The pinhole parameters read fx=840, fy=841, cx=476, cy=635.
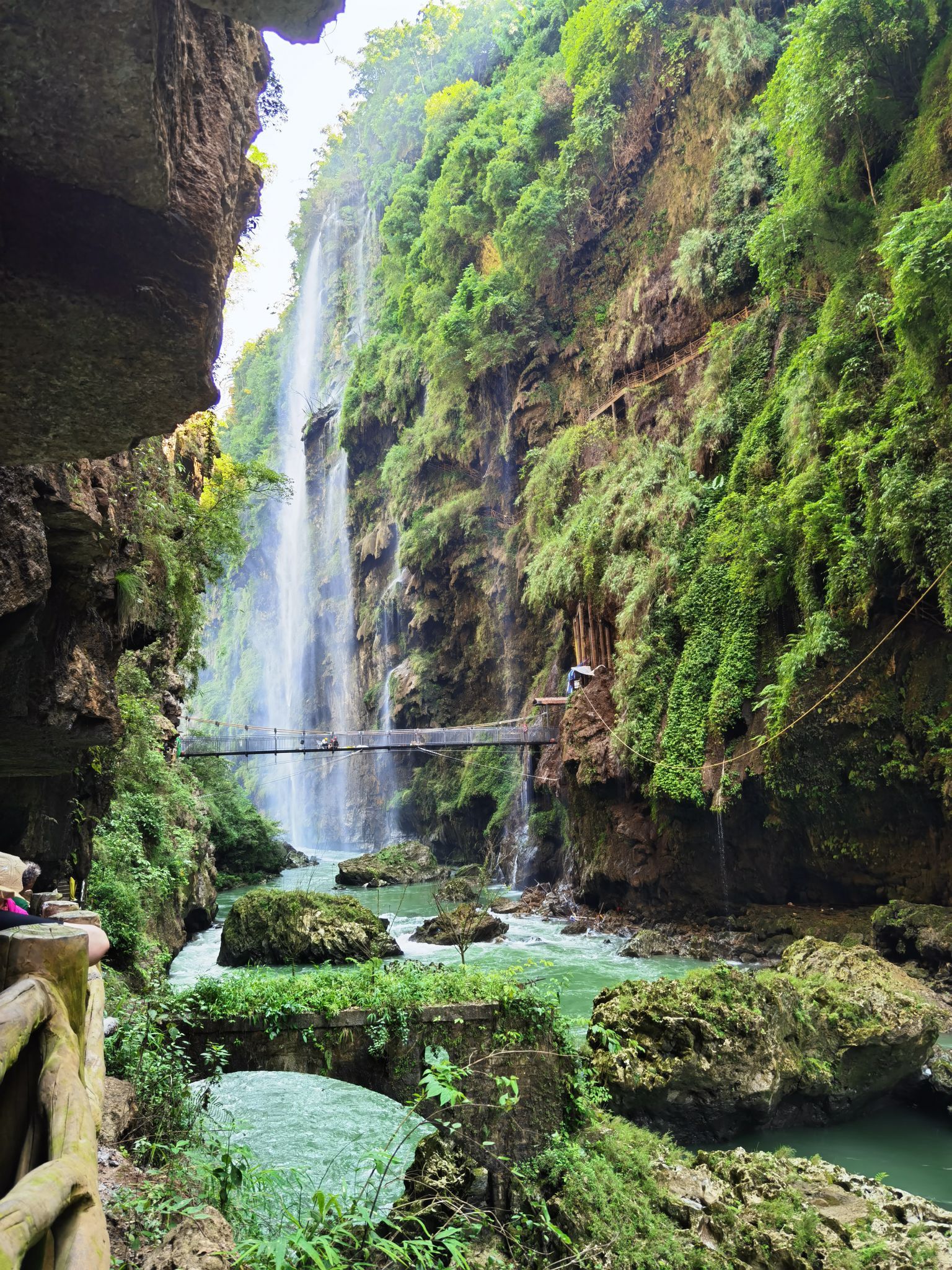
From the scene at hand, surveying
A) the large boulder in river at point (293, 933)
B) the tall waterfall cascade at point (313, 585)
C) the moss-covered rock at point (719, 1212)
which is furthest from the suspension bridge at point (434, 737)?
the tall waterfall cascade at point (313, 585)

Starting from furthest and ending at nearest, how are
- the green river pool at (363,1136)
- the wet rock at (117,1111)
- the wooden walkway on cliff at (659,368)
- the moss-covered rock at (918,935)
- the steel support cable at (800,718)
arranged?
1. the wooden walkway on cliff at (659,368)
2. the steel support cable at (800,718)
3. the moss-covered rock at (918,935)
4. the green river pool at (363,1136)
5. the wet rock at (117,1111)

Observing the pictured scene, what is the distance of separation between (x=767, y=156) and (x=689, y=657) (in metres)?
11.5

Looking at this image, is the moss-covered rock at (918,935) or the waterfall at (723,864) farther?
the waterfall at (723,864)

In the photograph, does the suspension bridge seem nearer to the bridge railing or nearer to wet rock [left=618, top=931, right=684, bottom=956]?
wet rock [left=618, top=931, right=684, bottom=956]

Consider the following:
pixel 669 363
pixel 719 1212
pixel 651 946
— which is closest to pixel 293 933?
pixel 651 946

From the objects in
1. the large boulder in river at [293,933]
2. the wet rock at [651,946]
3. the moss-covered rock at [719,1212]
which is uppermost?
the large boulder in river at [293,933]

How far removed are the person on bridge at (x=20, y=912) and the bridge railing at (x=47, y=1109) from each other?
5.2 inches

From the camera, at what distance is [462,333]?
27.6 meters

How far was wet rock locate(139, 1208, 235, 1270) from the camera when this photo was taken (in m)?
2.83

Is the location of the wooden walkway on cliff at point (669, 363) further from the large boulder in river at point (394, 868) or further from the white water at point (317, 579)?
the white water at point (317, 579)

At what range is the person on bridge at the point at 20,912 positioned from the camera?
267cm

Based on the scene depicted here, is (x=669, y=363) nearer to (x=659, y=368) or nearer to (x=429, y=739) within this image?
(x=659, y=368)

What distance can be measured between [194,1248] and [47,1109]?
1.65 metres

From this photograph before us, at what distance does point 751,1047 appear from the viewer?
728cm
